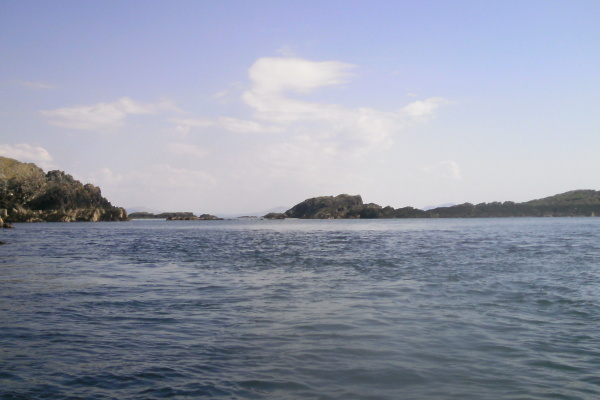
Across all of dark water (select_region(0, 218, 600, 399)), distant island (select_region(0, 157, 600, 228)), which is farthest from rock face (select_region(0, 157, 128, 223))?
dark water (select_region(0, 218, 600, 399))

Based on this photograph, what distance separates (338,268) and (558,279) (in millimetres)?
11196

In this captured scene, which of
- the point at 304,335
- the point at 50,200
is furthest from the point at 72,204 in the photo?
the point at 304,335

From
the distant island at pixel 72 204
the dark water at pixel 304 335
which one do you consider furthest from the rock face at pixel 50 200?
the dark water at pixel 304 335

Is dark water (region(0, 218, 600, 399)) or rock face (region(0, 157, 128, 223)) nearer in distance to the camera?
dark water (region(0, 218, 600, 399))

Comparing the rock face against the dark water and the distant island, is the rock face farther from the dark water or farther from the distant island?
the dark water

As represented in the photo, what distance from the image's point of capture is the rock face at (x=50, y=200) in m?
149

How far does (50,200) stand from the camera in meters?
157

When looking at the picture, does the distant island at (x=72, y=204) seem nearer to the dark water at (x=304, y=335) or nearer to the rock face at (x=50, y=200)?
the rock face at (x=50, y=200)

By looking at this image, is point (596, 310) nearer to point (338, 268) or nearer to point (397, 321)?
point (397, 321)

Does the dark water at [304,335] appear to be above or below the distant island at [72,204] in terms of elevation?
below

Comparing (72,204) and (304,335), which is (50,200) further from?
(304,335)

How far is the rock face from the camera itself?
149000 mm

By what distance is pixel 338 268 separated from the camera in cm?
2677

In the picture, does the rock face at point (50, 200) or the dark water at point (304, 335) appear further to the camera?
the rock face at point (50, 200)
